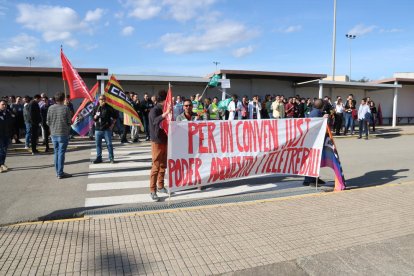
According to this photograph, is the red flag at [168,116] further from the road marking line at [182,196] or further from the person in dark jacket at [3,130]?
the person in dark jacket at [3,130]

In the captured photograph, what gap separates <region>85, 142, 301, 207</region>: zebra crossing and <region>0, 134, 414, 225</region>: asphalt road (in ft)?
0.13

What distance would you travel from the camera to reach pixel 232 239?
14.8 ft

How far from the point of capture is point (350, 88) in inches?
973

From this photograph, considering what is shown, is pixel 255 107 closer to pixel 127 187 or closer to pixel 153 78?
pixel 153 78

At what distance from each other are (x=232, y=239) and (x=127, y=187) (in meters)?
3.58

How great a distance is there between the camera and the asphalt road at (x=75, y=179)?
235 inches

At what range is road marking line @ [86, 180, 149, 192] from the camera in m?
7.33

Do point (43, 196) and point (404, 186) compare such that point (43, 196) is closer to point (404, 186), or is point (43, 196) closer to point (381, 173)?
point (404, 186)

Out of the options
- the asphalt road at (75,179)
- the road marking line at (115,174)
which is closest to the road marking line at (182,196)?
the asphalt road at (75,179)

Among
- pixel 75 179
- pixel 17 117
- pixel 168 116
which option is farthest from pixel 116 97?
pixel 17 117

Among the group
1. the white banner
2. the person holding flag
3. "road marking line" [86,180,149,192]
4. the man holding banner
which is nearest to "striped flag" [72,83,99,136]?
the person holding flag

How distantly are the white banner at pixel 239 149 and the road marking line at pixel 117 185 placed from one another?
1759 mm

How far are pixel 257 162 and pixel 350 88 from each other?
2066 centimetres

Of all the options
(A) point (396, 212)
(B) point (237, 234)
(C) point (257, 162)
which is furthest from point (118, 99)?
(A) point (396, 212)
